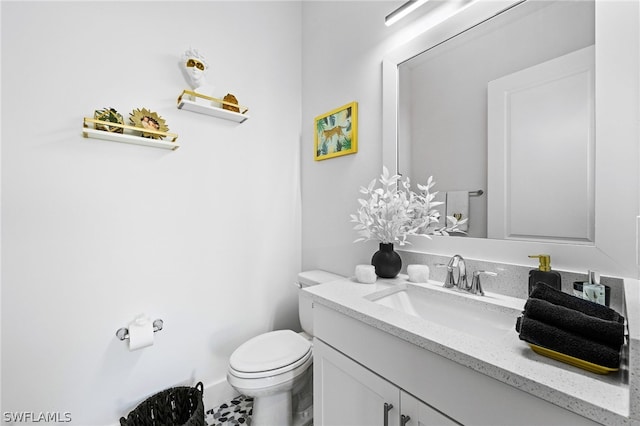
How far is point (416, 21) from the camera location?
4.33ft

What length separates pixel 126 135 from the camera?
→ 136cm

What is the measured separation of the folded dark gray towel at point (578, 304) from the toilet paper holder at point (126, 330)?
166 centimetres

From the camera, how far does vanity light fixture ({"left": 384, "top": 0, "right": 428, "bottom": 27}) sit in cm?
124

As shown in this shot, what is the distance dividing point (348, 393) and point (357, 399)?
0.14ft

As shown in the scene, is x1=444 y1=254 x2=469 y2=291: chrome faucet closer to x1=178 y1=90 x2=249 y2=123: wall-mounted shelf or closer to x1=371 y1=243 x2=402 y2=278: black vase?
x1=371 y1=243 x2=402 y2=278: black vase

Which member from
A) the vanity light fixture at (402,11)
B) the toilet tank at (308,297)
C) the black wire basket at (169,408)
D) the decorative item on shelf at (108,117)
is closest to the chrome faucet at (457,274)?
the toilet tank at (308,297)

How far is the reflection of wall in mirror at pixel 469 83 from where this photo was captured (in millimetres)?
947

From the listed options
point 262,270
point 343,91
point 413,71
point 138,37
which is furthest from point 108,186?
point 413,71

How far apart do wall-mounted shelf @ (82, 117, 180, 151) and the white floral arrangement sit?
1.11 metres

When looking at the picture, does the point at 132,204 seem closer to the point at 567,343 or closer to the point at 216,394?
the point at 216,394

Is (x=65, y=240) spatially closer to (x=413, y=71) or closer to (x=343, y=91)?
(x=343, y=91)

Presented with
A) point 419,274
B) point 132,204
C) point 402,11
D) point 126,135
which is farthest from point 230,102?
point 419,274

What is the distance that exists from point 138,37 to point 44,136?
27.1 inches

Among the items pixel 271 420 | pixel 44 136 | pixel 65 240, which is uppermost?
pixel 44 136
